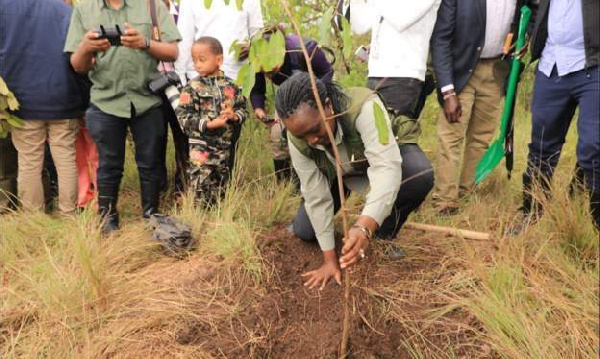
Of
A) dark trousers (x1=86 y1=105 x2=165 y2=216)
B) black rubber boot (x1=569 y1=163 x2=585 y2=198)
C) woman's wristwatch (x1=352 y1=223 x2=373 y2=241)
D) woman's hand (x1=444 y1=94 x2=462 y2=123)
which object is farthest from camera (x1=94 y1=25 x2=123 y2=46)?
black rubber boot (x1=569 y1=163 x2=585 y2=198)

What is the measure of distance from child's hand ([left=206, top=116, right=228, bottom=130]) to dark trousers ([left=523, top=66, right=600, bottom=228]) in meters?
1.75

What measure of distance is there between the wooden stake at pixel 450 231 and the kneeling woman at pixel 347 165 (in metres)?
0.24

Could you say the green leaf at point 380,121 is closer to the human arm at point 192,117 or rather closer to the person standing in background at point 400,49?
the person standing in background at point 400,49

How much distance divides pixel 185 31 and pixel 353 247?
224cm

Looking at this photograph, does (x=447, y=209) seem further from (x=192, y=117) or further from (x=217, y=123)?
(x=192, y=117)

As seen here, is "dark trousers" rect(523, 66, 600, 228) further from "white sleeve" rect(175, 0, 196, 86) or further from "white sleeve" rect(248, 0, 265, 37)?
"white sleeve" rect(175, 0, 196, 86)

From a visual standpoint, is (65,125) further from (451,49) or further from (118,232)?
(451,49)

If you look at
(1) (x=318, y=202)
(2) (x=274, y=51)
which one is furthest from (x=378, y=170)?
(2) (x=274, y=51)

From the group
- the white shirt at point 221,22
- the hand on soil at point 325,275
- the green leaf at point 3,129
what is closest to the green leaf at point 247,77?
the hand on soil at point 325,275

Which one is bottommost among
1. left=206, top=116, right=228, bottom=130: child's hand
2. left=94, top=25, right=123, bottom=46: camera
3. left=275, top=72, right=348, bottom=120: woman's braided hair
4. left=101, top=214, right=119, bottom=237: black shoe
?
left=101, top=214, right=119, bottom=237: black shoe

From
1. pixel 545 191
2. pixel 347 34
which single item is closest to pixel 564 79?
pixel 545 191

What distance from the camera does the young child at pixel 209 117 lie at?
279 centimetres

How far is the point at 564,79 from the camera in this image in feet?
7.12

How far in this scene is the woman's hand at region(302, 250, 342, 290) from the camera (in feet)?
7.02
